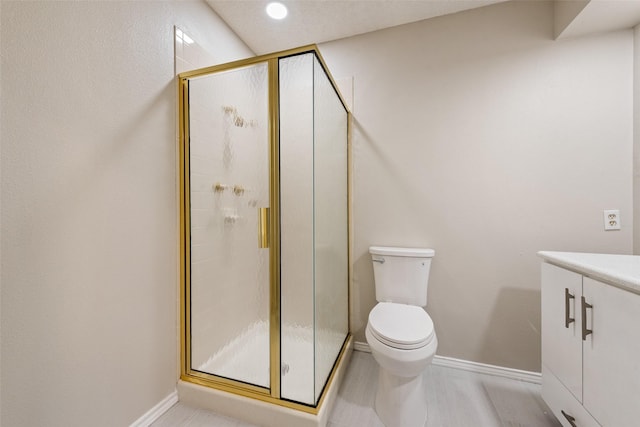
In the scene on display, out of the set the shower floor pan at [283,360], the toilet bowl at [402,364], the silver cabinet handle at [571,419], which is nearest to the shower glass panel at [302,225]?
the shower floor pan at [283,360]

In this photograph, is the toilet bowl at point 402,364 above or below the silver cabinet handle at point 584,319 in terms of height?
below

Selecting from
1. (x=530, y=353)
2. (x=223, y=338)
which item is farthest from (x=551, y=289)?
(x=223, y=338)

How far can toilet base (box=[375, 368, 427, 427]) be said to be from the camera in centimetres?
128

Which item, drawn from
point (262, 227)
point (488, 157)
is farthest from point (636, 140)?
point (262, 227)

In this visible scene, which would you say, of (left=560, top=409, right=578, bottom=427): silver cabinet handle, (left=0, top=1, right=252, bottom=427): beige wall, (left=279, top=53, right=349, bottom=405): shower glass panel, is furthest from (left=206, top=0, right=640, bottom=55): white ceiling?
(left=560, top=409, right=578, bottom=427): silver cabinet handle

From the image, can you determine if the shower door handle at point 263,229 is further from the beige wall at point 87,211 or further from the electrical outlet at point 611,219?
the electrical outlet at point 611,219

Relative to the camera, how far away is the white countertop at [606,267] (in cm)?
84

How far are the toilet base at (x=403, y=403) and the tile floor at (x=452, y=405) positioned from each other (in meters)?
0.06

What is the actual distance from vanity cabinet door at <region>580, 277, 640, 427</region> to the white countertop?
33 mm

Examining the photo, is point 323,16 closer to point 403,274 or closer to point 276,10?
point 276,10

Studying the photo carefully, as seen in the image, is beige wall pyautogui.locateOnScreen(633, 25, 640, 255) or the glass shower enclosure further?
beige wall pyautogui.locateOnScreen(633, 25, 640, 255)

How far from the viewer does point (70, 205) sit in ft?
3.26

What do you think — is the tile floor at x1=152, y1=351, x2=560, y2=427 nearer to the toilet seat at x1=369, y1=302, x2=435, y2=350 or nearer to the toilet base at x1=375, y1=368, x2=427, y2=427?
the toilet base at x1=375, y1=368, x2=427, y2=427

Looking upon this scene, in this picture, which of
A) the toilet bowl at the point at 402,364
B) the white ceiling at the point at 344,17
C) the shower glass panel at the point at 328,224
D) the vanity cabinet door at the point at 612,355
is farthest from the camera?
the white ceiling at the point at 344,17
